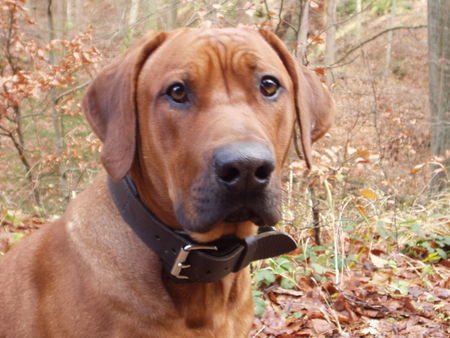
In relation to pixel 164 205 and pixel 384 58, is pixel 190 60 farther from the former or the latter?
pixel 384 58

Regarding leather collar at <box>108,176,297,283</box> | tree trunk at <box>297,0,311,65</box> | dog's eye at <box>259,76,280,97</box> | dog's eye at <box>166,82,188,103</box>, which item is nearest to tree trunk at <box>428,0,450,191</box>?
tree trunk at <box>297,0,311,65</box>

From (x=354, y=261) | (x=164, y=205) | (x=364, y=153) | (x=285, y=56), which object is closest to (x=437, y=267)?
(x=354, y=261)

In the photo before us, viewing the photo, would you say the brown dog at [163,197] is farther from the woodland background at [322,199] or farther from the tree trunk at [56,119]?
the tree trunk at [56,119]

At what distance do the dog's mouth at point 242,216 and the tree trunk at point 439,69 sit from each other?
8.56m

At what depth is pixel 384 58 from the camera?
74.1 feet

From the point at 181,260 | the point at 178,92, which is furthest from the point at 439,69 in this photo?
the point at 181,260

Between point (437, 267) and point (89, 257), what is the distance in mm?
3753

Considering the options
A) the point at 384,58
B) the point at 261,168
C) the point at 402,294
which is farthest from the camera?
the point at 384,58

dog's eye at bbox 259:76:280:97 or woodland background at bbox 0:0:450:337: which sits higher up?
dog's eye at bbox 259:76:280:97

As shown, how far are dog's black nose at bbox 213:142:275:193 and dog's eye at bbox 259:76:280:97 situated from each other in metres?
0.54

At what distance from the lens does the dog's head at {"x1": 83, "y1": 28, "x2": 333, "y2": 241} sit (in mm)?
2299

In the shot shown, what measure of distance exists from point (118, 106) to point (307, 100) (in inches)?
→ 40.5

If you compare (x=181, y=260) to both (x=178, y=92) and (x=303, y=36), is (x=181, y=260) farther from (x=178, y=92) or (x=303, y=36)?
(x=303, y=36)

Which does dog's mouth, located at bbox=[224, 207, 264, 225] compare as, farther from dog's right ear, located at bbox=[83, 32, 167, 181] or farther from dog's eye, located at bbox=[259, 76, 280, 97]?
dog's eye, located at bbox=[259, 76, 280, 97]
